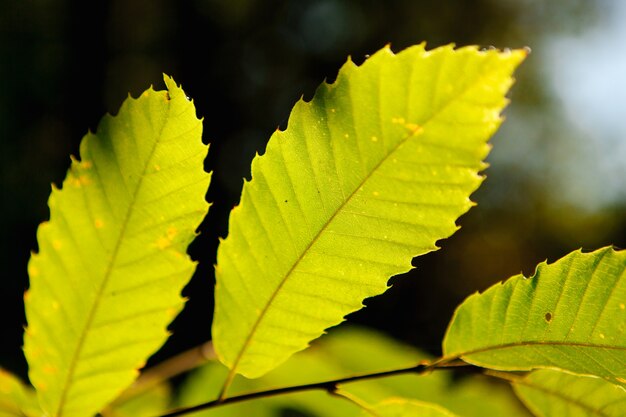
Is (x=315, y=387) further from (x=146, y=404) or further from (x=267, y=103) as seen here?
(x=267, y=103)

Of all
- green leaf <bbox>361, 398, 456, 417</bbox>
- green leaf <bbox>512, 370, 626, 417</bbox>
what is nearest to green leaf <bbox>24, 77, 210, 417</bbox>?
green leaf <bbox>361, 398, 456, 417</bbox>

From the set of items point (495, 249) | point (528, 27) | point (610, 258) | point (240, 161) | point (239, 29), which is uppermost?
point (528, 27)

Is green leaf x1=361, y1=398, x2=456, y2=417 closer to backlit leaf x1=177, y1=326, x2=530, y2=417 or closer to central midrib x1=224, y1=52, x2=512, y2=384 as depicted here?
central midrib x1=224, y1=52, x2=512, y2=384

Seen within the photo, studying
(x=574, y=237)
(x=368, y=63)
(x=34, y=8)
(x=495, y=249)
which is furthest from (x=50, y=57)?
(x=574, y=237)

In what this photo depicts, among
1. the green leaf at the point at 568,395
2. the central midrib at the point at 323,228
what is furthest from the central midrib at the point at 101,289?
the green leaf at the point at 568,395

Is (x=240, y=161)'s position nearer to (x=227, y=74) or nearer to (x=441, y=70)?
(x=227, y=74)
